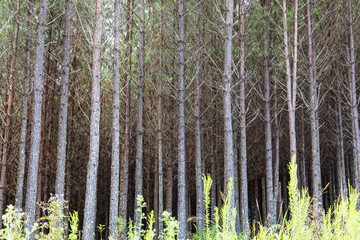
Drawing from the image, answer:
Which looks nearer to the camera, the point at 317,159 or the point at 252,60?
the point at 317,159

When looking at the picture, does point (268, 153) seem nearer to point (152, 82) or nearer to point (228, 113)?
point (228, 113)

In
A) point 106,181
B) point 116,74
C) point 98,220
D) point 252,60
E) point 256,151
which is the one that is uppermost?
point 252,60

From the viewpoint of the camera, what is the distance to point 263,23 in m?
10.5

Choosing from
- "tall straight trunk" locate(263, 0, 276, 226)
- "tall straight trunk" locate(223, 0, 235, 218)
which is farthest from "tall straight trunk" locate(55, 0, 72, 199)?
"tall straight trunk" locate(263, 0, 276, 226)

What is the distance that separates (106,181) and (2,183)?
6381mm

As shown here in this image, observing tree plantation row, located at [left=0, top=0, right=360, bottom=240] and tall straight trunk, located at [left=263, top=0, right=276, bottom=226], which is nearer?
tree plantation row, located at [left=0, top=0, right=360, bottom=240]

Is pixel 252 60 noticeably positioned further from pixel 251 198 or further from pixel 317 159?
pixel 251 198

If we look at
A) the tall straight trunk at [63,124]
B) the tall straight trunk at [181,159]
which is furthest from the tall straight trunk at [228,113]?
the tall straight trunk at [63,124]

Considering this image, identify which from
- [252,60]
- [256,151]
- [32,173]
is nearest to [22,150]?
[32,173]

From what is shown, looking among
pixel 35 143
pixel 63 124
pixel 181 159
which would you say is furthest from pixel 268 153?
pixel 35 143

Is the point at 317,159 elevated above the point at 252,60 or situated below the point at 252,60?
below

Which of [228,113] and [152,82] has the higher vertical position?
[152,82]

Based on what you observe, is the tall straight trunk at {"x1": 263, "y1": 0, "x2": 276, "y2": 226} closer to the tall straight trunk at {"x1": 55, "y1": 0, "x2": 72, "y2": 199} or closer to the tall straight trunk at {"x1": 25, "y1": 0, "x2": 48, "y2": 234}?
the tall straight trunk at {"x1": 55, "y1": 0, "x2": 72, "y2": 199}

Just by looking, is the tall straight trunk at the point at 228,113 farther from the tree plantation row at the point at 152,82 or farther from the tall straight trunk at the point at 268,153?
the tall straight trunk at the point at 268,153
